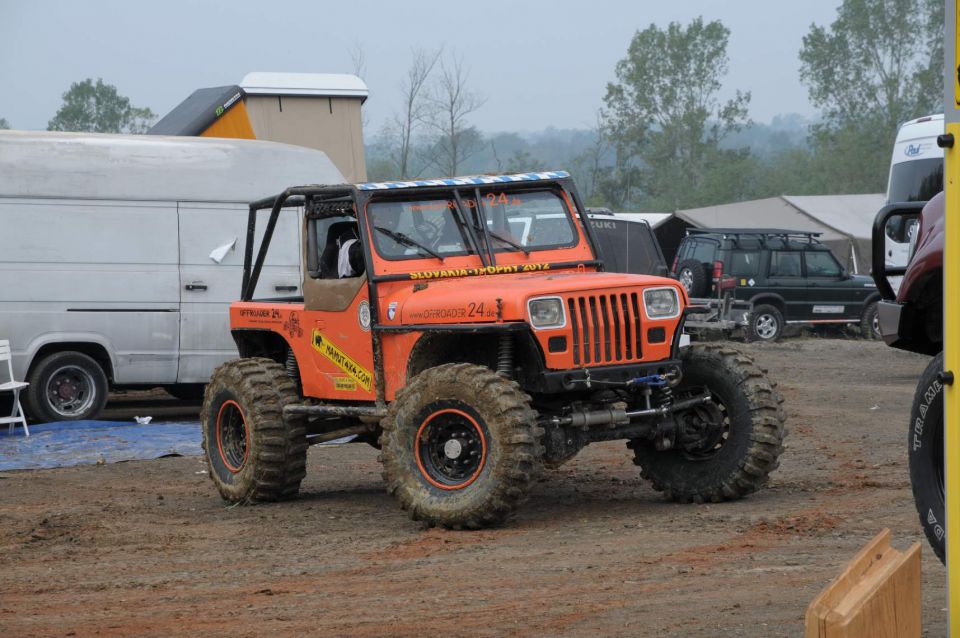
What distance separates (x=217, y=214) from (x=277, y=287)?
1.02m

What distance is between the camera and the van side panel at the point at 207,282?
46.5 feet

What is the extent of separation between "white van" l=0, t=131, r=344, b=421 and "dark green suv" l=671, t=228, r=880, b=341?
42.6ft

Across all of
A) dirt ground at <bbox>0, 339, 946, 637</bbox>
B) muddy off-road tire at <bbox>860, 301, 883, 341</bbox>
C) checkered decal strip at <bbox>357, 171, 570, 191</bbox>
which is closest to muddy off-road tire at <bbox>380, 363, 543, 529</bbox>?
dirt ground at <bbox>0, 339, 946, 637</bbox>

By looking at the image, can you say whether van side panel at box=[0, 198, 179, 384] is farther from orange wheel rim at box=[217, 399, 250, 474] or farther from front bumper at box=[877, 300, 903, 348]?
front bumper at box=[877, 300, 903, 348]

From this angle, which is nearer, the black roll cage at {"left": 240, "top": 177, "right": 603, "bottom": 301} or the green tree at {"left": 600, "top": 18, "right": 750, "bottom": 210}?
the black roll cage at {"left": 240, "top": 177, "right": 603, "bottom": 301}

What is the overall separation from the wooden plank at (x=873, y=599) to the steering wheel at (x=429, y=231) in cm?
502

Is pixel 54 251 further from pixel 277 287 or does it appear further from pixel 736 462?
pixel 736 462

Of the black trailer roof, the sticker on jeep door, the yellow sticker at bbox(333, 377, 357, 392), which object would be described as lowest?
the sticker on jeep door

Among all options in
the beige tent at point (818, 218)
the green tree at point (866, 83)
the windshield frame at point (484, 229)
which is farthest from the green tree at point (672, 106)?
the windshield frame at point (484, 229)

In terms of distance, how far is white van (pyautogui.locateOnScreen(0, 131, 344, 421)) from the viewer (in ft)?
44.6

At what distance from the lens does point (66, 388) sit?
1414 centimetres

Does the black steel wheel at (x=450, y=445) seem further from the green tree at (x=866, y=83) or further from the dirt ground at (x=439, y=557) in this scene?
the green tree at (x=866, y=83)

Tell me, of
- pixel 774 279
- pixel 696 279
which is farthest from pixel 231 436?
pixel 774 279

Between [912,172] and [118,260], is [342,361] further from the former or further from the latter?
[912,172]
